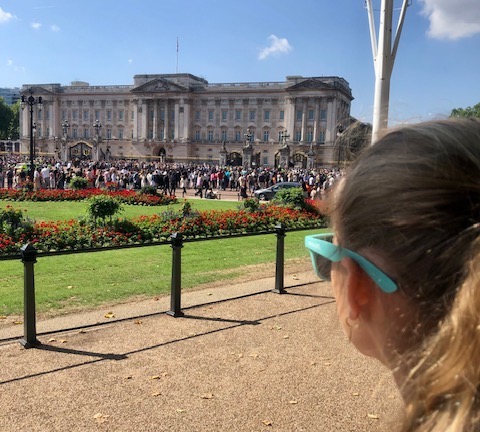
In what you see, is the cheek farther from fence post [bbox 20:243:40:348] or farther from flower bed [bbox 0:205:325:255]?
flower bed [bbox 0:205:325:255]

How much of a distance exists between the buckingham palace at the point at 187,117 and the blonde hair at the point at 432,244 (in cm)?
8202

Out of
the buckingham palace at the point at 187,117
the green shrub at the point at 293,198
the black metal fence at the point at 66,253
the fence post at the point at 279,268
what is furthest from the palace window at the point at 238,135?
the fence post at the point at 279,268

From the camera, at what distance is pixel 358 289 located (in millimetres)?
1059

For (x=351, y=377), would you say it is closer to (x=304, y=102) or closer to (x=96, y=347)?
(x=96, y=347)

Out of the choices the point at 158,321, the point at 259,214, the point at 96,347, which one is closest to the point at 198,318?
the point at 158,321

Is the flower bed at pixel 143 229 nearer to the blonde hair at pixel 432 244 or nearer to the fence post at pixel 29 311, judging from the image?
the fence post at pixel 29 311

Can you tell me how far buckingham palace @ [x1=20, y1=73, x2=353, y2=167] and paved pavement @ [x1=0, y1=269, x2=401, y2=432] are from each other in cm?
7716

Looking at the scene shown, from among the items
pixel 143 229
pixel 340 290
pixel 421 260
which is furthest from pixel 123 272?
pixel 421 260

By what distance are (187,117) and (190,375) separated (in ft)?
312

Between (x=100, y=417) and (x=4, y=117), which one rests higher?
(x=4, y=117)

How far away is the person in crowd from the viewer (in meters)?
A: 0.87

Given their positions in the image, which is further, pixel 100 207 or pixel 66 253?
pixel 100 207

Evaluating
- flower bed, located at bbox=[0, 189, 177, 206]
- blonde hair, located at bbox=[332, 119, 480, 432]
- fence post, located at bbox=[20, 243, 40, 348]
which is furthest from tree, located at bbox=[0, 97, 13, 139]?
blonde hair, located at bbox=[332, 119, 480, 432]

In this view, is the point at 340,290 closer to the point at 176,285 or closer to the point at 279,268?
the point at 176,285
